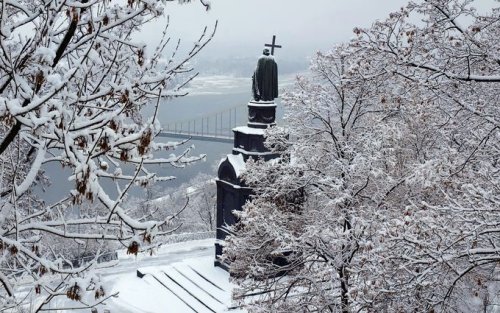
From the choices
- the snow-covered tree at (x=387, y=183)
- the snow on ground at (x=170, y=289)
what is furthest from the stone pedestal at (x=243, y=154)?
the snow-covered tree at (x=387, y=183)

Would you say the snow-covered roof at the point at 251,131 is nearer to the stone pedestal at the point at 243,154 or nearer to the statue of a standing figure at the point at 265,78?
the stone pedestal at the point at 243,154

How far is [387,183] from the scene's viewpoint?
1162 cm

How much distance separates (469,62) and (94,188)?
458cm

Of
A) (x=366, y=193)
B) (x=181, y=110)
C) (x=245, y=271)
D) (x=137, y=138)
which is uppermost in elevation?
(x=137, y=138)

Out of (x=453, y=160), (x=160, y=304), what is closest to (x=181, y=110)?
(x=160, y=304)

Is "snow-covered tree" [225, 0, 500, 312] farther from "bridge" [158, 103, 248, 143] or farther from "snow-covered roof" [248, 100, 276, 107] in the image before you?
"bridge" [158, 103, 248, 143]

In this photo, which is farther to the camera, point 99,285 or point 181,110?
point 181,110

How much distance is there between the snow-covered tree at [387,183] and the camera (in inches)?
228

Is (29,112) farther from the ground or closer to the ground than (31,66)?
closer to the ground

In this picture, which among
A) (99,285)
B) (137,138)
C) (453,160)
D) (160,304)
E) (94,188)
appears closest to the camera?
(94,188)

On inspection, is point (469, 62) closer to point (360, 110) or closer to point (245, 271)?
point (360, 110)

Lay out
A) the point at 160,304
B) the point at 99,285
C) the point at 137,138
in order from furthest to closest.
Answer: the point at 160,304, the point at 99,285, the point at 137,138

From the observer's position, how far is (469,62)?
5871mm

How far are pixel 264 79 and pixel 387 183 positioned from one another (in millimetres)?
9645
